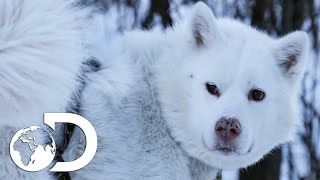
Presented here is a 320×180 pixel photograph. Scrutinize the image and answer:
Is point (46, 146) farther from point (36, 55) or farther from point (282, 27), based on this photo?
point (282, 27)

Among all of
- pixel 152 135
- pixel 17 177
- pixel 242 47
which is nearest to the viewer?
pixel 17 177

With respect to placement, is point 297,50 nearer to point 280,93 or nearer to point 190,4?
point 280,93

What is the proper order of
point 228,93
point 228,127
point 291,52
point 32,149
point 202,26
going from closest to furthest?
point 32,149 < point 228,127 < point 228,93 < point 202,26 < point 291,52

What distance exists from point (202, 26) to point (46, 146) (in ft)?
3.40

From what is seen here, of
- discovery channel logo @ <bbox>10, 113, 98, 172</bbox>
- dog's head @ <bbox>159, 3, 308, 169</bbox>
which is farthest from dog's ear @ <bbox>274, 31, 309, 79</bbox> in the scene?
discovery channel logo @ <bbox>10, 113, 98, 172</bbox>

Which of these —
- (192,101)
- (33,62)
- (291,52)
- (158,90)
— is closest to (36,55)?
(33,62)

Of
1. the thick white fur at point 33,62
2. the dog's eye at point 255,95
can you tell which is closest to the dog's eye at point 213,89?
the dog's eye at point 255,95

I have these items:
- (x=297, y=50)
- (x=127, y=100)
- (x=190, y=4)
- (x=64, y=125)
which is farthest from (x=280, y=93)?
(x=190, y=4)

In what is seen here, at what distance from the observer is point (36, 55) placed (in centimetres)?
270

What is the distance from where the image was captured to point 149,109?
11.0 feet

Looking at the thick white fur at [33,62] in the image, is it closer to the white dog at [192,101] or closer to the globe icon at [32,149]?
the globe icon at [32,149]

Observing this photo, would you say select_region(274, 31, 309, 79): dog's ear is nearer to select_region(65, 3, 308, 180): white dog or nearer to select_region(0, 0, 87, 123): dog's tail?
select_region(65, 3, 308, 180): white dog

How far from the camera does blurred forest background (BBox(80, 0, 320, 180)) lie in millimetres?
4895

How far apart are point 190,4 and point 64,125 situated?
94.2 inches
